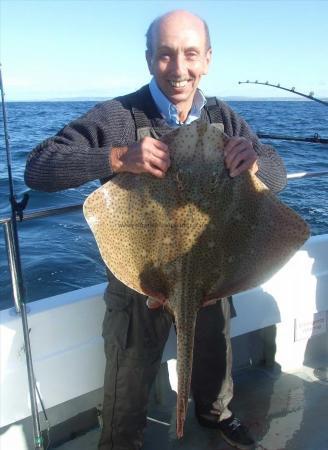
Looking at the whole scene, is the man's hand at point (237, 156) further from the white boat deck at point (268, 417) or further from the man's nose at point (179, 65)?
the white boat deck at point (268, 417)

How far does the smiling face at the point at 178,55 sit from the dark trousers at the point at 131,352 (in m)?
1.19

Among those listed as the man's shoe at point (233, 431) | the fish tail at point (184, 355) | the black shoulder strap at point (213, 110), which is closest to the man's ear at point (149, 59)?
the black shoulder strap at point (213, 110)

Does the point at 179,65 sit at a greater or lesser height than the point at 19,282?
greater

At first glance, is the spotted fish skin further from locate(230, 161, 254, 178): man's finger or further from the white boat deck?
the white boat deck

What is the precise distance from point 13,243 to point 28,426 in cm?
130

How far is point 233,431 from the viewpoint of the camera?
10.3 ft

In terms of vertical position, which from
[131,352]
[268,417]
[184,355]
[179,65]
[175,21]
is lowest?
[268,417]

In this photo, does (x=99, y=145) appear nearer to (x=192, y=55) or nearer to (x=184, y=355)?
(x=192, y=55)

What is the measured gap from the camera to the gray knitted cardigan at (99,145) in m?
2.37

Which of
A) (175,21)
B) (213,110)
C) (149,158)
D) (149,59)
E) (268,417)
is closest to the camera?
(149,158)

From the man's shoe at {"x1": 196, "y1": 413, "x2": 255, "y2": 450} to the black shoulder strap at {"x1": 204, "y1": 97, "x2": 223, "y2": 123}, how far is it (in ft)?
6.67

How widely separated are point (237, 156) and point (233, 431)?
2028 mm

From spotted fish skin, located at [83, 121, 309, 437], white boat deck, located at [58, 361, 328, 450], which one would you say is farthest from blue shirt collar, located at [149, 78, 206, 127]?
white boat deck, located at [58, 361, 328, 450]

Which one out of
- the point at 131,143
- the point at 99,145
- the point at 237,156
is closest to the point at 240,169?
the point at 237,156
